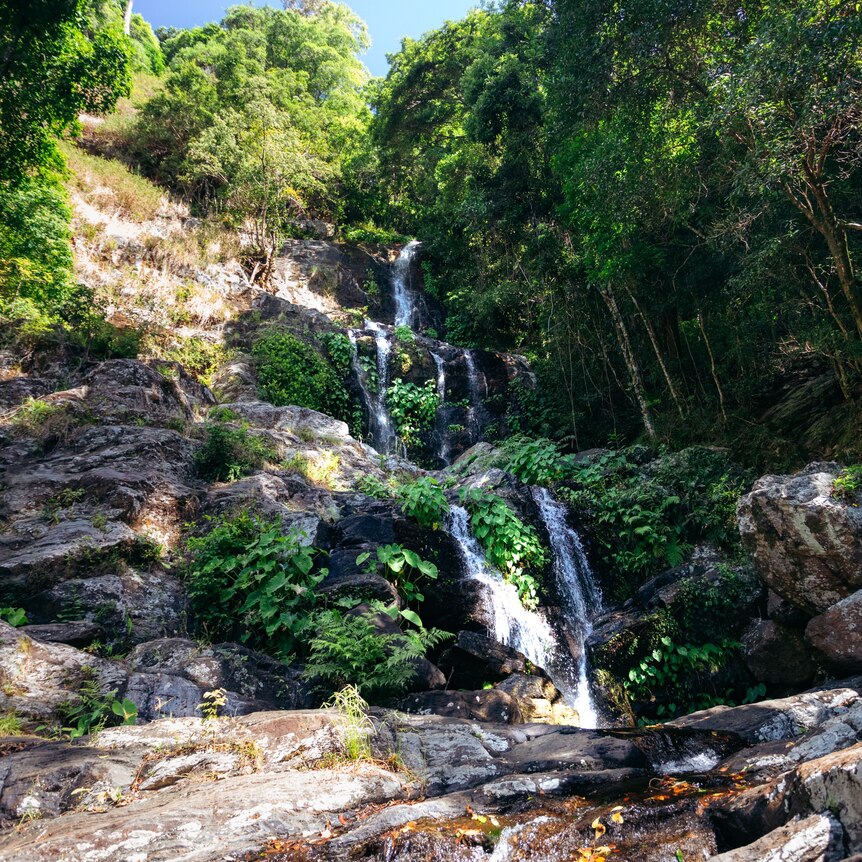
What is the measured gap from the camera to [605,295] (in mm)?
12875

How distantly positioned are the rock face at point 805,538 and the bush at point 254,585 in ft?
17.2

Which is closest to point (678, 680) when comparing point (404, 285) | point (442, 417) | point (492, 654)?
point (492, 654)

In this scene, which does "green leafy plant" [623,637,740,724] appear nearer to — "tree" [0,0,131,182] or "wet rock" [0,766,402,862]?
"wet rock" [0,766,402,862]

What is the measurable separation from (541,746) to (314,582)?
A: 336 cm

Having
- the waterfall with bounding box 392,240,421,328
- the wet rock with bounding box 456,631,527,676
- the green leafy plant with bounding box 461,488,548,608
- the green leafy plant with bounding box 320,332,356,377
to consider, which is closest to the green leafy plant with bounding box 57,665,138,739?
the wet rock with bounding box 456,631,527,676

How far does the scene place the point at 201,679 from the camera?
18.7 feet

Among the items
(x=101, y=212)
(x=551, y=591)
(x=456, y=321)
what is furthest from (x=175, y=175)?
(x=551, y=591)

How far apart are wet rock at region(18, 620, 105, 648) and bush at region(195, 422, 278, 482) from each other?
12.4ft

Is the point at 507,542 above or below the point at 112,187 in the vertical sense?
below

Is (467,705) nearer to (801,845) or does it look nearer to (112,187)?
(801,845)

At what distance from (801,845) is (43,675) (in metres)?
5.62

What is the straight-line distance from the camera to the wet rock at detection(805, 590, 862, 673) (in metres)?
5.93

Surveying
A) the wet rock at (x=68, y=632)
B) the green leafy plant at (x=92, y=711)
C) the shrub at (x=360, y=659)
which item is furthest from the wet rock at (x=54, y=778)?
the shrub at (x=360, y=659)

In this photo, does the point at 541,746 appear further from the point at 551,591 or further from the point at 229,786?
the point at 551,591
